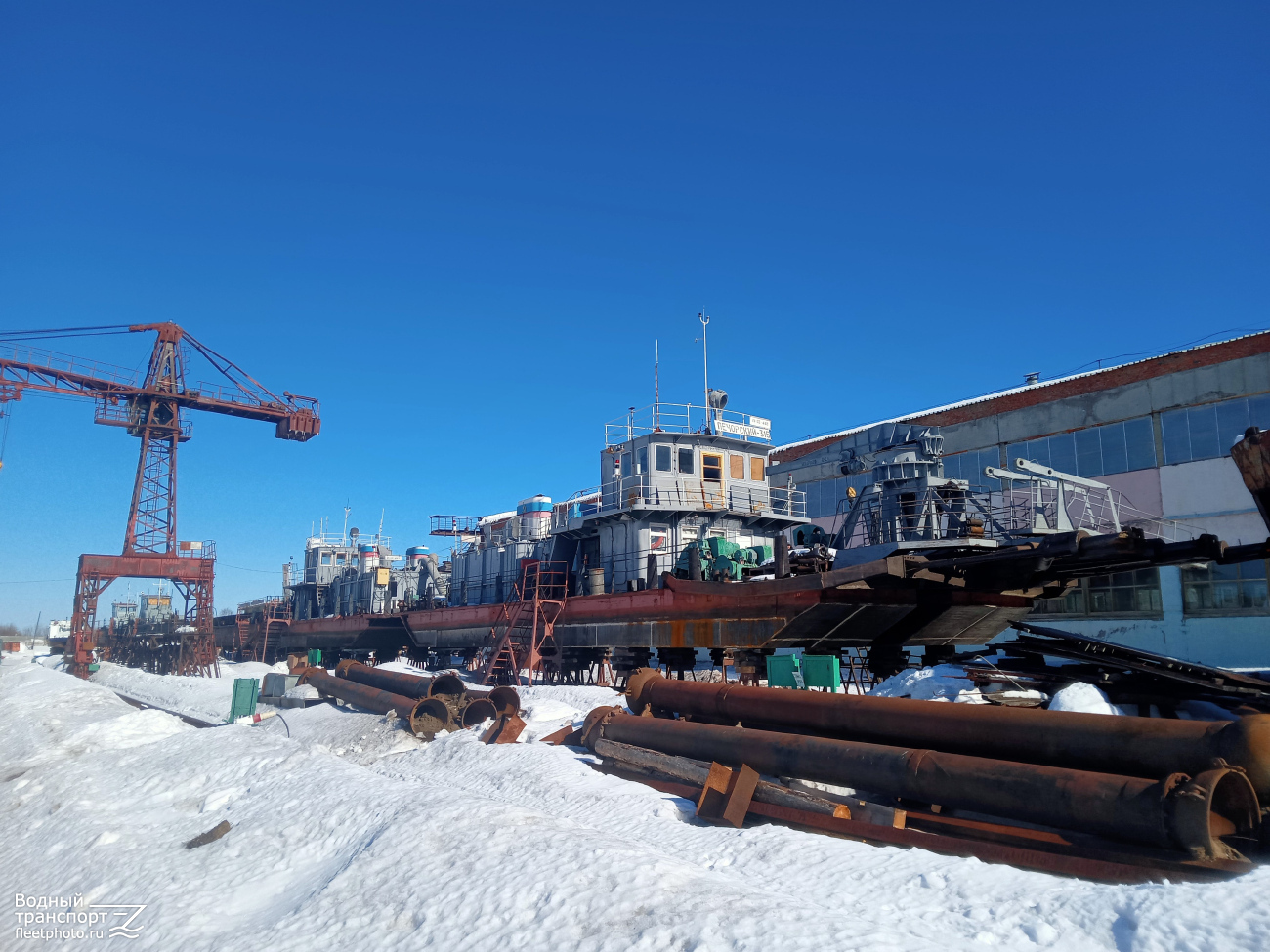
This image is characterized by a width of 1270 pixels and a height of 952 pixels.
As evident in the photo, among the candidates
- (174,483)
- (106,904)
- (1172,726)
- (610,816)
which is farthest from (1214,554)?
(174,483)

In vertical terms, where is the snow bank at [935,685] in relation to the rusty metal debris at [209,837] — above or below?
above

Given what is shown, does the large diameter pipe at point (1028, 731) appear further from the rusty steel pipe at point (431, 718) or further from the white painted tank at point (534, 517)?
the white painted tank at point (534, 517)

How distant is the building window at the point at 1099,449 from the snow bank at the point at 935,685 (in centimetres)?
1598

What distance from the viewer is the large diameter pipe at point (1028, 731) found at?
19.9 ft

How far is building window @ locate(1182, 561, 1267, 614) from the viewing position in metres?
23.6

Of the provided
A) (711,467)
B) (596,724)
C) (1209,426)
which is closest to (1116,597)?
(1209,426)

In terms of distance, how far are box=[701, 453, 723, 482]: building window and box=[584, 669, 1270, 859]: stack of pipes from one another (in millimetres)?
13847

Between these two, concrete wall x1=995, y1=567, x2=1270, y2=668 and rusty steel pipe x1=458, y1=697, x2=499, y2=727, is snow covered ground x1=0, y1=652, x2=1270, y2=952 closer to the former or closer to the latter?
rusty steel pipe x1=458, y1=697, x2=499, y2=727

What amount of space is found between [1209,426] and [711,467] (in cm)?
1596

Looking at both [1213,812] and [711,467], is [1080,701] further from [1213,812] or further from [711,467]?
[711,467]

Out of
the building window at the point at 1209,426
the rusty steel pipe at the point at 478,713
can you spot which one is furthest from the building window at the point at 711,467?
the building window at the point at 1209,426

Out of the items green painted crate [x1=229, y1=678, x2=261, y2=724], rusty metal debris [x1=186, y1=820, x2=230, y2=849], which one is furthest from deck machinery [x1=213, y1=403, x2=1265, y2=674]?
rusty metal debris [x1=186, y1=820, x2=230, y2=849]

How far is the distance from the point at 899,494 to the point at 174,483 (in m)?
40.4

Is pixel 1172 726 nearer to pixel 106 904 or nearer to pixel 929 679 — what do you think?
pixel 929 679
